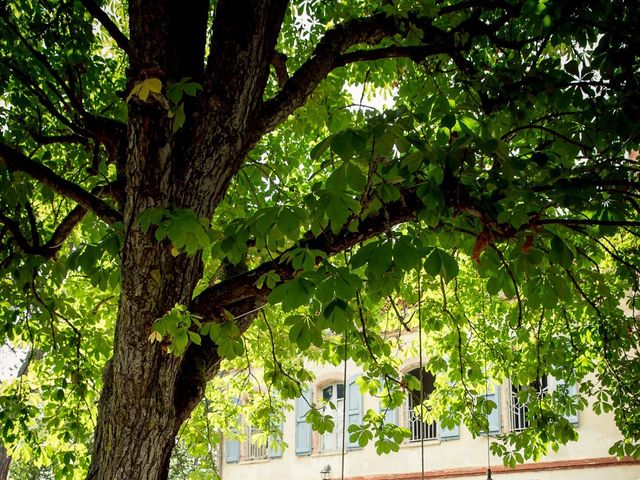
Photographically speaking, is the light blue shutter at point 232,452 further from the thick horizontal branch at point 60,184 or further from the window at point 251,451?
the thick horizontal branch at point 60,184

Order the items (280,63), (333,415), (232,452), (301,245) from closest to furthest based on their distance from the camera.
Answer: (301,245)
(280,63)
(333,415)
(232,452)

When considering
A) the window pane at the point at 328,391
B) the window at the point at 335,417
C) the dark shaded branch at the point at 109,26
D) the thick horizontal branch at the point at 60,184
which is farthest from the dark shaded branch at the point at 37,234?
the window pane at the point at 328,391

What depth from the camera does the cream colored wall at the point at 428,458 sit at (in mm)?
14602

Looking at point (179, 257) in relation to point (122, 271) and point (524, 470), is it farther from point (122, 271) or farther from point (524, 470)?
point (524, 470)

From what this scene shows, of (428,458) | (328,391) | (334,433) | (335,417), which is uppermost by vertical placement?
(328,391)

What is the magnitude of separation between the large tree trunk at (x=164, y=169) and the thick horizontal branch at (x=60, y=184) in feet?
1.51

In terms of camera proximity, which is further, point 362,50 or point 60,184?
point 362,50

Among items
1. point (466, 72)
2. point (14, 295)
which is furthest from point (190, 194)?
point (14, 295)

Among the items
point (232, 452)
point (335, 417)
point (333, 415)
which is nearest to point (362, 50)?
point (335, 417)

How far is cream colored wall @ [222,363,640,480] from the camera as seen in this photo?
14.6m

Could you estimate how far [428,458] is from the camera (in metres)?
16.8

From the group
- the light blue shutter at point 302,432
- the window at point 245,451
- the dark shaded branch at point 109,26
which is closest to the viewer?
the dark shaded branch at point 109,26

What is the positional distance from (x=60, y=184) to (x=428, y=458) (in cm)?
1351

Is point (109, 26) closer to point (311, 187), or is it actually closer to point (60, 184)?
point (60, 184)
